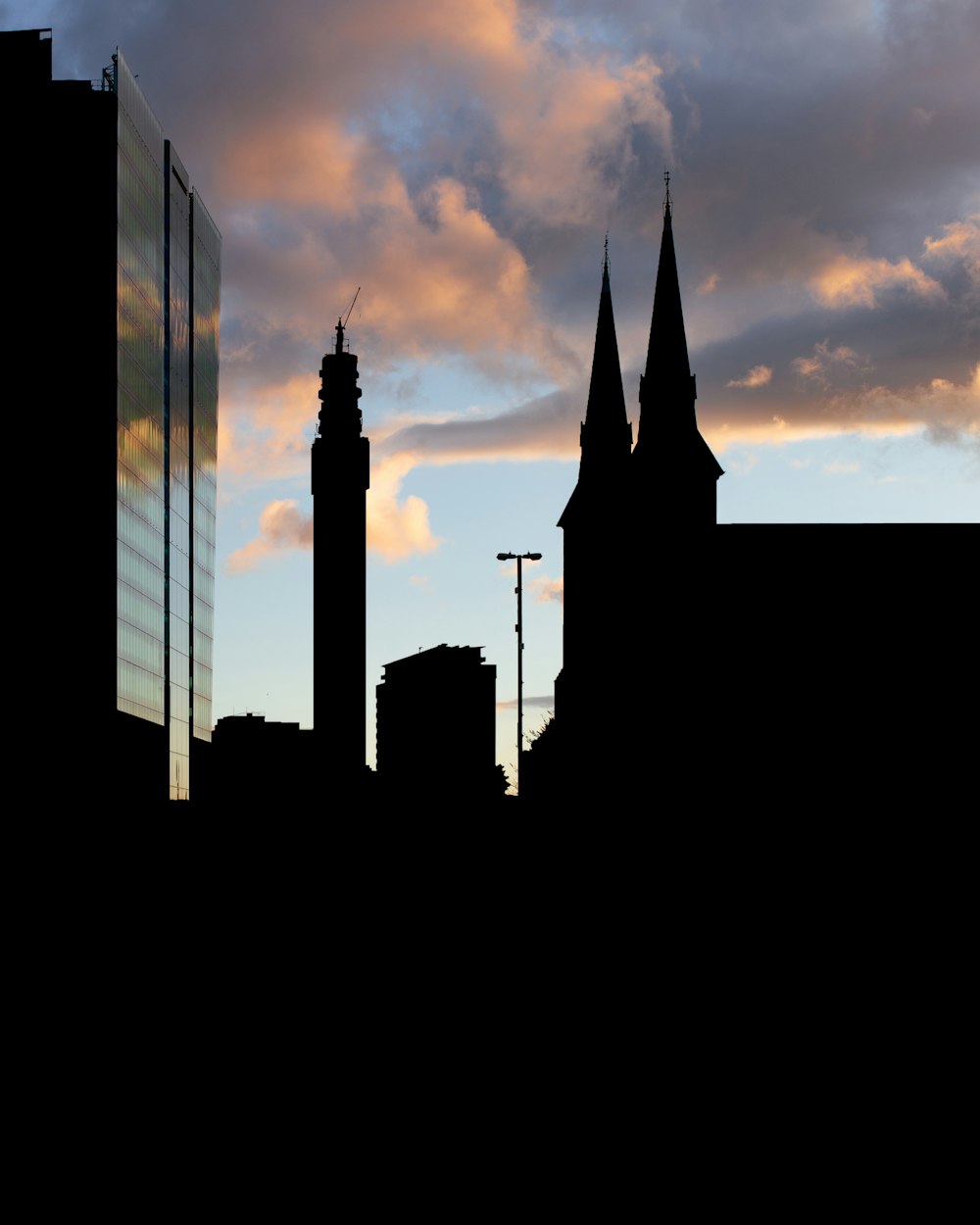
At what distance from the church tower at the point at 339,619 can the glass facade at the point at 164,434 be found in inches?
485

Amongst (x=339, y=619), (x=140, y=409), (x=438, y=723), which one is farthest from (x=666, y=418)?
(x=438, y=723)

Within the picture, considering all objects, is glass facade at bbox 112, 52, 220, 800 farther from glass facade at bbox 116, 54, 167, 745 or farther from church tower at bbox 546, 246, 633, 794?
church tower at bbox 546, 246, 633, 794

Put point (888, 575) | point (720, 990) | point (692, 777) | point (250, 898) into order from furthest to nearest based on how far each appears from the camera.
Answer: point (888, 575) → point (692, 777) → point (250, 898) → point (720, 990)

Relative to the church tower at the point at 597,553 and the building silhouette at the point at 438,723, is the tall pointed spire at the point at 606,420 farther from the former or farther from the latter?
the building silhouette at the point at 438,723

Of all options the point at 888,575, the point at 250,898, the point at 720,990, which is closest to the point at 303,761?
the point at 888,575

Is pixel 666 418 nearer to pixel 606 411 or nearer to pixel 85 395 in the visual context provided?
pixel 606 411

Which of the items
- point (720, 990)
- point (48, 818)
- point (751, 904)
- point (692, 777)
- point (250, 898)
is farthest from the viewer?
point (48, 818)

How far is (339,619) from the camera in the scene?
338 ft

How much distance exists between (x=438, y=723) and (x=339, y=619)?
61.1 m

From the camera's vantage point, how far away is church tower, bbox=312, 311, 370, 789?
102m

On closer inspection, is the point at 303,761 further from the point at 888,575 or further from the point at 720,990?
the point at 720,990

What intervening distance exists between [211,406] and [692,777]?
74.1 meters

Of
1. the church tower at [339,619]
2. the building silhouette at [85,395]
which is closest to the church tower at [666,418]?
the church tower at [339,619]

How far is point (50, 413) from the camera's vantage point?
A: 10219cm
